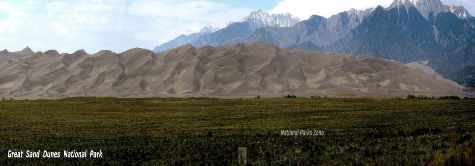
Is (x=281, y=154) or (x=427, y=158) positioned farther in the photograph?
(x=281, y=154)

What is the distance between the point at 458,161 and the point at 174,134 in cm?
3432

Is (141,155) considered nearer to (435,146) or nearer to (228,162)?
(228,162)

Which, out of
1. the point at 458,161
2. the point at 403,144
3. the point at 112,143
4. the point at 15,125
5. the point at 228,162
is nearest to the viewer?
the point at 458,161

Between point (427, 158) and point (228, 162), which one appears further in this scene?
point (228, 162)

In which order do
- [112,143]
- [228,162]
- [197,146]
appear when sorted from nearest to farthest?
[228,162], [197,146], [112,143]

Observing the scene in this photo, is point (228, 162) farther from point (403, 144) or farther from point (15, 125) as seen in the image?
point (15, 125)

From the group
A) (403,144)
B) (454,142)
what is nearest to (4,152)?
(403,144)

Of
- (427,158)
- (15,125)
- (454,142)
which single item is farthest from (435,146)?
(15,125)

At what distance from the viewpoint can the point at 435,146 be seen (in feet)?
129

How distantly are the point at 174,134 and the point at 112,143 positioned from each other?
8966 mm

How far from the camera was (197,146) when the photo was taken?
46.3m

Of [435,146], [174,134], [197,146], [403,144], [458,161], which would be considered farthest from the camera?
[174,134]

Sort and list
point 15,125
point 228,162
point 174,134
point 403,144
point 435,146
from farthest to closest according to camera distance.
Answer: point 15,125
point 174,134
point 403,144
point 435,146
point 228,162

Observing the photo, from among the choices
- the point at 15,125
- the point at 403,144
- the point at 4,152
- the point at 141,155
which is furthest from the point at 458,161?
the point at 15,125
